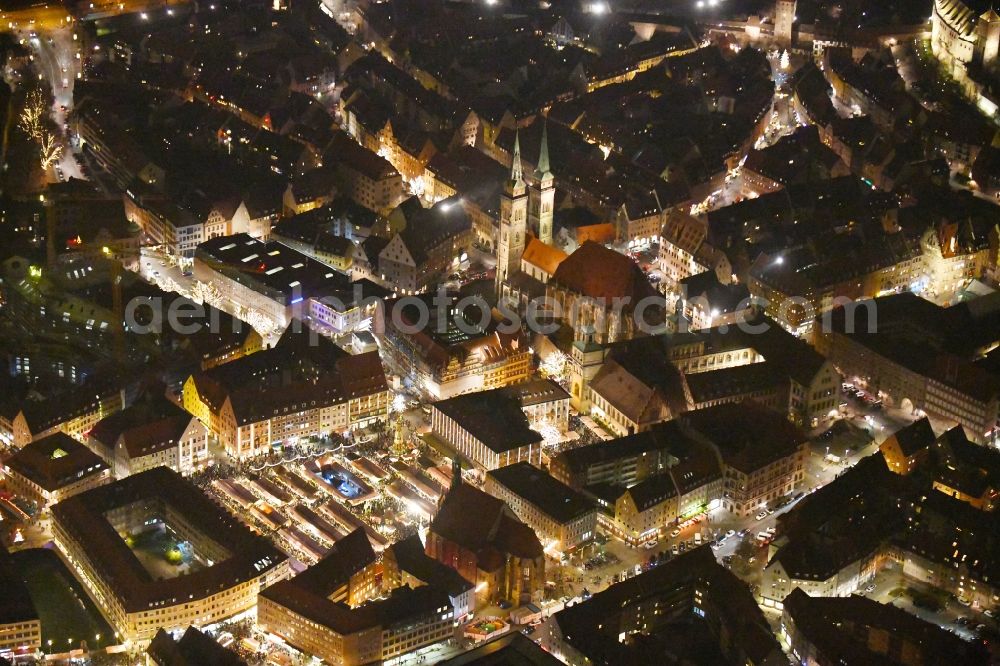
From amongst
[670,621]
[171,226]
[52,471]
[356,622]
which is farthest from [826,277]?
[52,471]

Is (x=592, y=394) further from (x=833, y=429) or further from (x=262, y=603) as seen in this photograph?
(x=262, y=603)

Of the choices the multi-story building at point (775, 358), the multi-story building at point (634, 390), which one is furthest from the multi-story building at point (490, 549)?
the multi-story building at point (775, 358)

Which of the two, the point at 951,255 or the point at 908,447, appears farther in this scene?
the point at 951,255

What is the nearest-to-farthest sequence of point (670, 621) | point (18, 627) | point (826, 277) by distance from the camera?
point (18, 627)
point (670, 621)
point (826, 277)

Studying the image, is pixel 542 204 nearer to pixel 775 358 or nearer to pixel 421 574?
pixel 775 358

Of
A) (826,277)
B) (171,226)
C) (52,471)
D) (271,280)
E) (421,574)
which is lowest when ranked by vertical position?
(421,574)

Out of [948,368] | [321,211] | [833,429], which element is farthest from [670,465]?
[321,211]
